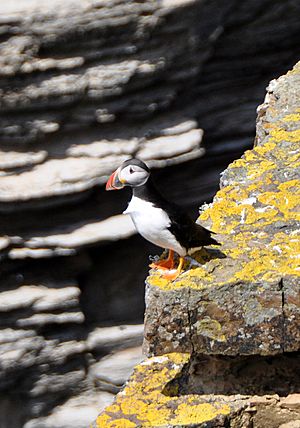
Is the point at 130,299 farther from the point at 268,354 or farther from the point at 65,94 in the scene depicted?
the point at 268,354

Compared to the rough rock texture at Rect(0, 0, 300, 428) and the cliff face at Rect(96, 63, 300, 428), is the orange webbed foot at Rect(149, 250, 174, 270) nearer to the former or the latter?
the cliff face at Rect(96, 63, 300, 428)

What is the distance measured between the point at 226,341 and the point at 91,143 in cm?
646

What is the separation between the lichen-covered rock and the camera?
1881 millimetres

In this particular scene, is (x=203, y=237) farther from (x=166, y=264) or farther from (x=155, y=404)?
(x=155, y=404)

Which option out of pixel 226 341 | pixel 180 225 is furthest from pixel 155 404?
pixel 180 225

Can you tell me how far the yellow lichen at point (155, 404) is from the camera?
6.11ft

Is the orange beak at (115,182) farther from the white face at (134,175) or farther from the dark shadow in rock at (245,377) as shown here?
the dark shadow in rock at (245,377)

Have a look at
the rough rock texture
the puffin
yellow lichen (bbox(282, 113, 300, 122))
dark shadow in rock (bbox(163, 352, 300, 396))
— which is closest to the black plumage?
the puffin

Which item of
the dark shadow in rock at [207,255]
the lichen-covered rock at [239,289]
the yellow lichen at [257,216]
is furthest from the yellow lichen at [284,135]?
the dark shadow in rock at [207,255]

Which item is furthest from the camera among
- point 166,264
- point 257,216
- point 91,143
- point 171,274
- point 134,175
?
point 91,143

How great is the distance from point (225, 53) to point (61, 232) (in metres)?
2.38

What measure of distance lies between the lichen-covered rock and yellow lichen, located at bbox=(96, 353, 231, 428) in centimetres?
4

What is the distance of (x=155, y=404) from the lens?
6.29 ft

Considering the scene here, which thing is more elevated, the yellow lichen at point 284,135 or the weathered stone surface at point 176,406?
the yellow lichen at point 284,135
